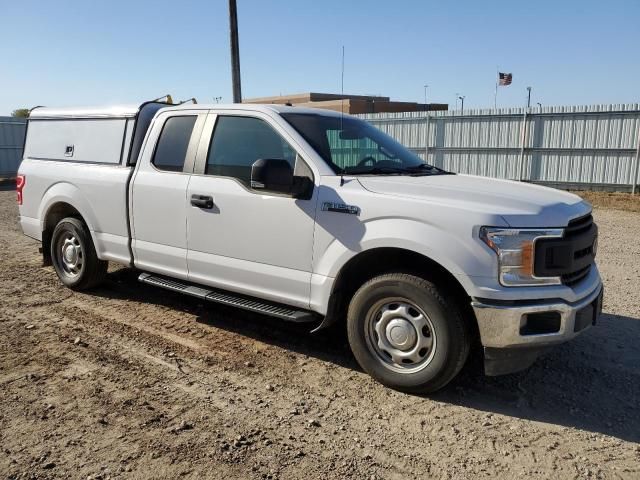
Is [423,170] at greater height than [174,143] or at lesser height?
lesser

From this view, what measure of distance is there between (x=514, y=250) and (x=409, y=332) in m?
0.92

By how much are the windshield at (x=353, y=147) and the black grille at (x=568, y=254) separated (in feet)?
4.57

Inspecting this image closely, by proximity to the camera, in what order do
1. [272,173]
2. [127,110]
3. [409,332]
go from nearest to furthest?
[409,332], [272,173], [127,110]

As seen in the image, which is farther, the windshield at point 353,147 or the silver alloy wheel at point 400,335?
the windshield at point 353,147

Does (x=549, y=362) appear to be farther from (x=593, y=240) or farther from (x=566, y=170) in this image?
(x=566, y=170)

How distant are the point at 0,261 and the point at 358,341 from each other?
6244 mm

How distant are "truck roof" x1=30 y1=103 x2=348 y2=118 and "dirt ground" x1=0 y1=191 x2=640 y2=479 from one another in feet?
6.67

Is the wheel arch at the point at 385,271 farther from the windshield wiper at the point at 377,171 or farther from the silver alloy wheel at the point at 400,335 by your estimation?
the windshield wiper at the point at 377,171

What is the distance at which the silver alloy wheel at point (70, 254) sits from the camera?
20.1 ft

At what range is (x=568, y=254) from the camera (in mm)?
3443

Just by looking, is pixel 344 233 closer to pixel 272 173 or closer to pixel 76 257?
pixel 272 173

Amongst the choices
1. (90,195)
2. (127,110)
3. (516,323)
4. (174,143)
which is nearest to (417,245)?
(516,323)

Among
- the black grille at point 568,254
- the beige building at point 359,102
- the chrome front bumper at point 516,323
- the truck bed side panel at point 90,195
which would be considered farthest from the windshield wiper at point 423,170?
the beige building at point 359,102

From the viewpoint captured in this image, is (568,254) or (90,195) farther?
(90,195)
